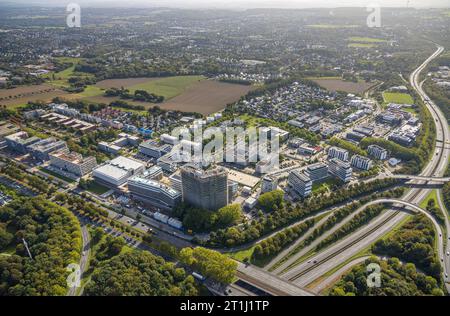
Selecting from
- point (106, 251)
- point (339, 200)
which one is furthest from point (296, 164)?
point (106, 251)

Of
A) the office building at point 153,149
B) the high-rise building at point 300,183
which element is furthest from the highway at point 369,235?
the office building at point 153,149

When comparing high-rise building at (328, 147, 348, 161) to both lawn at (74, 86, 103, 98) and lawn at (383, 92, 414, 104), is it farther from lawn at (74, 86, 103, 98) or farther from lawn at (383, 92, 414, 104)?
lawn at (74, 86, 103, 98)

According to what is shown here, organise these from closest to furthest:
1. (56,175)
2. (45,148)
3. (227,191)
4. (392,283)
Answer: (392,283) < (227,191) < (56,175) < (45,148)

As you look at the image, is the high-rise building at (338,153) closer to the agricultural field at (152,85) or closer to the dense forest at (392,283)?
the dense forest at (392,283)

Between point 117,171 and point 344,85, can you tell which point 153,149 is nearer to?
point 117,171

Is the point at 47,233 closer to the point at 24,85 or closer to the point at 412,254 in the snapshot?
the point at 412,254

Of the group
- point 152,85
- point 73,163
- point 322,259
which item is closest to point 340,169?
point 322,259

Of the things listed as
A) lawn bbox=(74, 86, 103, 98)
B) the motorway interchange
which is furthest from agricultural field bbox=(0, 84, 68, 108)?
the motorway interchange
